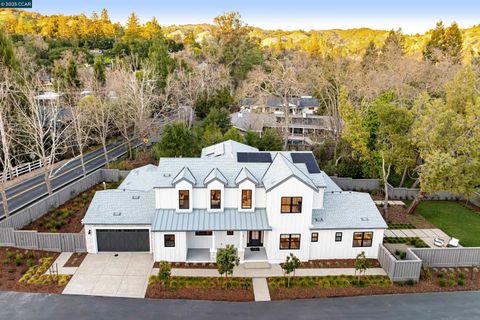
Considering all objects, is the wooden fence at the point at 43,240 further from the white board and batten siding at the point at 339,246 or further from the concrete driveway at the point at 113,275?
the white board and batten siding at the point at 339,246

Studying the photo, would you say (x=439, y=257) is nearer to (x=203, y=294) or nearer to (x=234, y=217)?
(x=234, y=217)

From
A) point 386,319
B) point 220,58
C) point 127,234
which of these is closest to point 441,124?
point 386,319

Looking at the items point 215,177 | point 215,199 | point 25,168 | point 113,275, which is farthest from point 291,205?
point 25,168

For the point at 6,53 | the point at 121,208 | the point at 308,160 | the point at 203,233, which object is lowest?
the point at 203,233

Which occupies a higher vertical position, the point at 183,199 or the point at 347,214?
the point at 183,199

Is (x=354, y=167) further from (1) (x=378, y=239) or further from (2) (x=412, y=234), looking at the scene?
(1) (x=378, y=239)

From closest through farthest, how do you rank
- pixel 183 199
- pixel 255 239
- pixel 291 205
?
pixel 291 205 → pixel 183 199 → pixel 255 239
